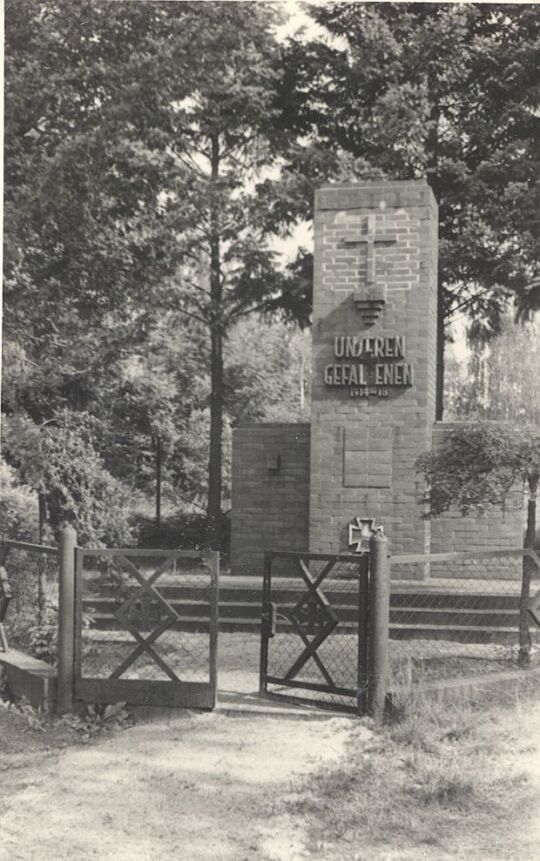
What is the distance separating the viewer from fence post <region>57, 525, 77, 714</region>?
5.89 metres

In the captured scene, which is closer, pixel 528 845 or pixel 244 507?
pixel 528 845

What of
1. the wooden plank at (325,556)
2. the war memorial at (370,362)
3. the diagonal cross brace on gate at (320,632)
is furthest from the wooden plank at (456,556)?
the war memorial at (370,362)

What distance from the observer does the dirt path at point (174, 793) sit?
4098mm

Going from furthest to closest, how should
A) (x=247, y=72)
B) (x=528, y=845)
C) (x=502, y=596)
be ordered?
1. (x=247, y=72)
2. (x=502, y=596)
3. (x=528, y=845)

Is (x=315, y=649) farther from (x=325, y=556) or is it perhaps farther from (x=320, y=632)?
(x=325, y=556)

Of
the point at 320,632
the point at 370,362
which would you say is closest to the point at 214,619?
the point at 320,632

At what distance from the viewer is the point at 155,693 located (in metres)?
5.72

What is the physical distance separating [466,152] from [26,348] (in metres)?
8.83

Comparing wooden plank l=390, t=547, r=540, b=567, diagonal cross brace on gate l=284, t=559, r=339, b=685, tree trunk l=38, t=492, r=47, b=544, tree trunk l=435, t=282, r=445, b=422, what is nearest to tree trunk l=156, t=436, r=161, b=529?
tree trunk l=435, t=282, r=445, b=422

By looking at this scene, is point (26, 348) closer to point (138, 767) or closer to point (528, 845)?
point (138, 767)

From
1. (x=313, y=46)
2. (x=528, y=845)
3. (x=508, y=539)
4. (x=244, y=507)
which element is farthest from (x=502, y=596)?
(x=313, y=46)

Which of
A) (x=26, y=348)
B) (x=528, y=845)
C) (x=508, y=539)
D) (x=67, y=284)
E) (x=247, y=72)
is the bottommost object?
(x=528, y=845)

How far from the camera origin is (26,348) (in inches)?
368

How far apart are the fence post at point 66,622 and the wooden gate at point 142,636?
5 cm
